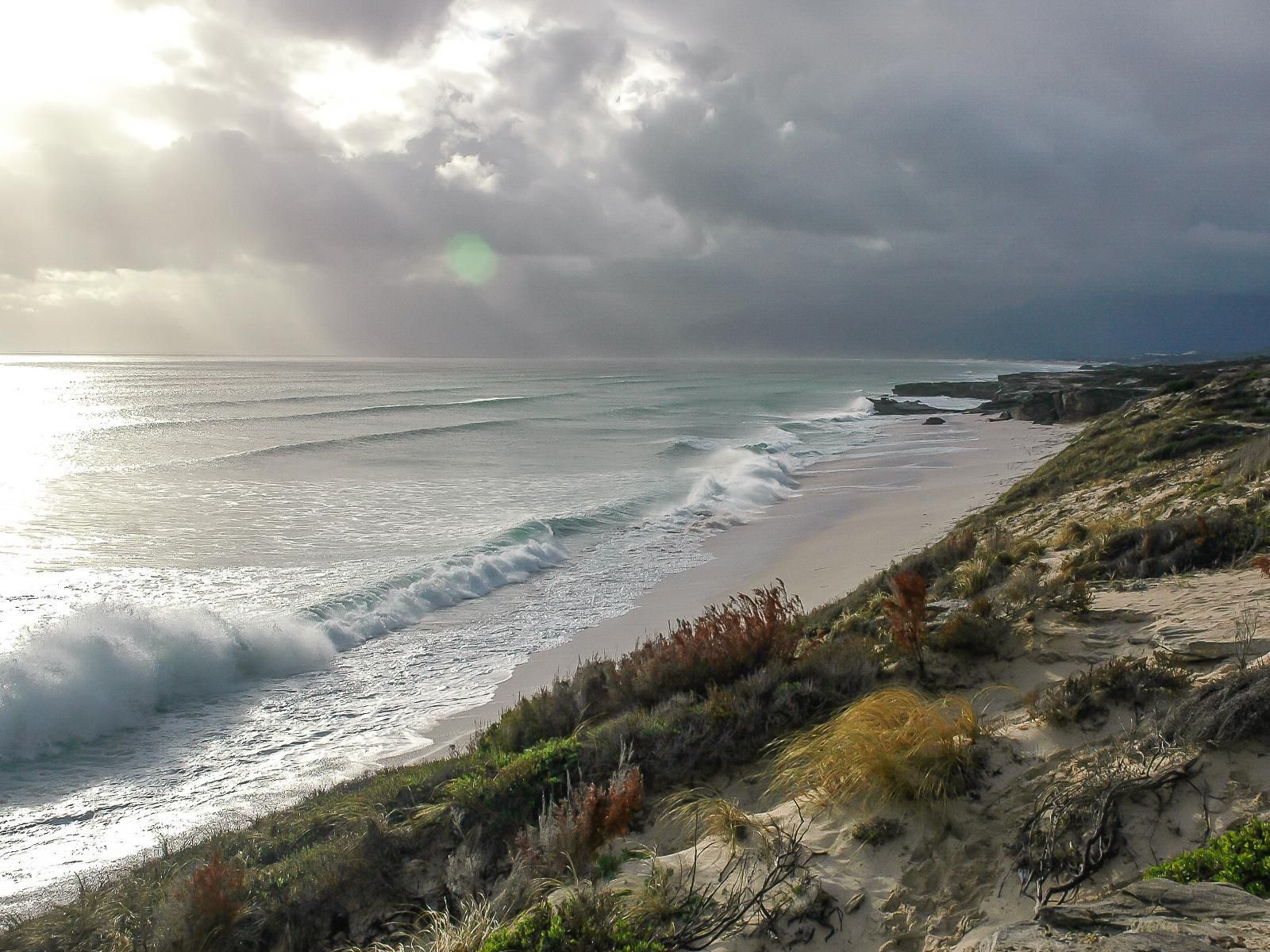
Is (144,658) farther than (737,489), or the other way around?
(737,489)

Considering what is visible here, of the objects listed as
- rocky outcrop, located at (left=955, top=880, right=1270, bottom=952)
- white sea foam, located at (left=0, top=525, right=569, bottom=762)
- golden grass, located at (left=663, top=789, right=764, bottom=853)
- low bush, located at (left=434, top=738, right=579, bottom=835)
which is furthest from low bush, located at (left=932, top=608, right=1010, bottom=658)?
white sea foam, located at (left=0, top=525, right=569, bottom=762)

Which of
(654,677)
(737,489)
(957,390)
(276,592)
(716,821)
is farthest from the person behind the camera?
(957,390)

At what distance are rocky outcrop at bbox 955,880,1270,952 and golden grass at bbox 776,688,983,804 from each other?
1.09m

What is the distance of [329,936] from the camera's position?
4164mm

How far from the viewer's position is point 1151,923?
247 centimetres

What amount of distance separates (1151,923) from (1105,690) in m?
2.11

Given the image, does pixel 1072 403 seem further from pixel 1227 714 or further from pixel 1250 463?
pixel 1227 714

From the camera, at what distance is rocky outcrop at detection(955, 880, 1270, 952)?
2.35 metres

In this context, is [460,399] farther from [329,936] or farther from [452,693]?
[329,936]

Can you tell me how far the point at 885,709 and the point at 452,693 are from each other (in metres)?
6.94

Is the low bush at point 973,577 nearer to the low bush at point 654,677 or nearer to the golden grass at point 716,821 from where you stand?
the low bush at point 654,677

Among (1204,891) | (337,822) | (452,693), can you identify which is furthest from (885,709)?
(452,693)

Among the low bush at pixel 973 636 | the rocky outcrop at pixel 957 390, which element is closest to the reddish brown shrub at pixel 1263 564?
the low bush at pixel 973 636

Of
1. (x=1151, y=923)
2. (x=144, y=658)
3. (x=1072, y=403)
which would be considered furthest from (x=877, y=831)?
(x=1072, y=403)
